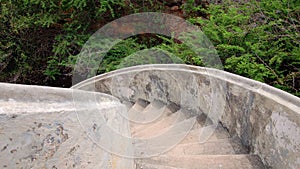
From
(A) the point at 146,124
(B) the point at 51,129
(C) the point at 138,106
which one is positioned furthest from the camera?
(C) the point at 138,106

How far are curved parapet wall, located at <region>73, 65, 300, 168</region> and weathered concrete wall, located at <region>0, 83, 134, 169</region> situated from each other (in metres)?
0.94

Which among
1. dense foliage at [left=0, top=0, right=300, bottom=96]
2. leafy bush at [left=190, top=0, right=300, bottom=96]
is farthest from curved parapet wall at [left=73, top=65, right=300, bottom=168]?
dense foliage at [left=0, top=0, right=300, bottom=96]

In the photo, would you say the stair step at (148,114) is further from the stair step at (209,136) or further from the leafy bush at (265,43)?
the leafy bush at (265,43)

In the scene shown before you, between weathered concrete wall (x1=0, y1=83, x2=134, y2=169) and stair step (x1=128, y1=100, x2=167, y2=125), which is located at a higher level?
weathered concrete wall (x1=0, y1=83, x2=134, y2=169)

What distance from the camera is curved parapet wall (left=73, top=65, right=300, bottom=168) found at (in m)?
1.59

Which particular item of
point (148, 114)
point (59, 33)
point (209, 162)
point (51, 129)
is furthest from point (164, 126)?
point (59, 33)

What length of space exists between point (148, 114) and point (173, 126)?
3.21 ft

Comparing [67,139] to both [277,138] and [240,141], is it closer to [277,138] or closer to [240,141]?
[277,138]

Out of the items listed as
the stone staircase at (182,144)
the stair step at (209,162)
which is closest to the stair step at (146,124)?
the stone staircase at (182,144)

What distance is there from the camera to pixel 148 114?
153 inches

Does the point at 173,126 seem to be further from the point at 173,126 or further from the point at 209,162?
the point at 209,162

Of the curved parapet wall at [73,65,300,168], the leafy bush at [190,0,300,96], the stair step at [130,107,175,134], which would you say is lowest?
the stair step at [130,107,175,134]

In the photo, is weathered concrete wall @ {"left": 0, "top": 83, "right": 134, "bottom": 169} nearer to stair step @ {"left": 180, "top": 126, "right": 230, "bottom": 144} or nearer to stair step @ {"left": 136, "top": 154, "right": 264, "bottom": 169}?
stair step @ {"left": 136, "top": 154, "right": 264, "bottom": 169}

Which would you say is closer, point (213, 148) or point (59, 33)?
point (213, 148)
